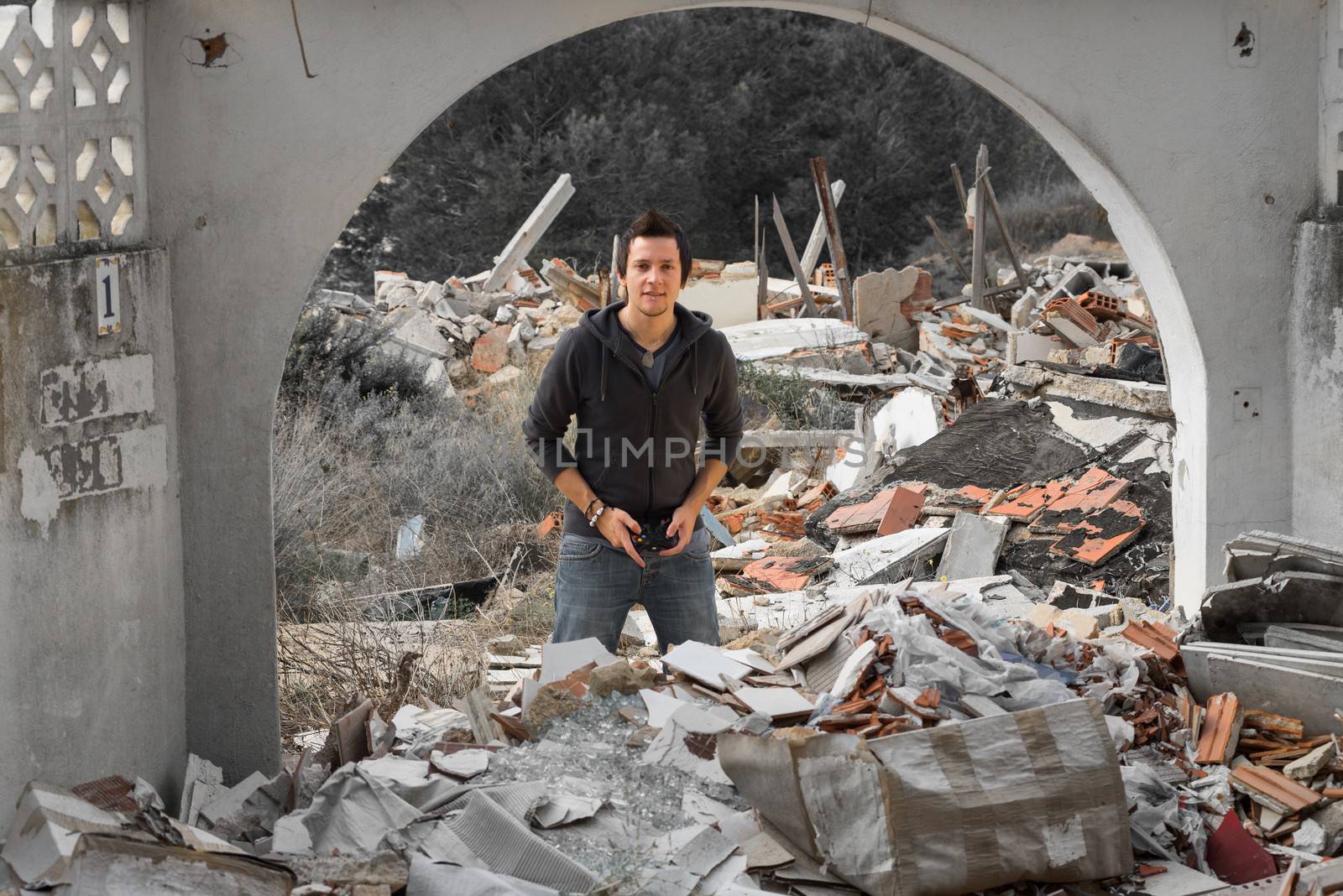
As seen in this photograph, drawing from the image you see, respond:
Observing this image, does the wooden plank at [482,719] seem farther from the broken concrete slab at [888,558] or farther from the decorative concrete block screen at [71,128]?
the broken concrete slab at [888,558]

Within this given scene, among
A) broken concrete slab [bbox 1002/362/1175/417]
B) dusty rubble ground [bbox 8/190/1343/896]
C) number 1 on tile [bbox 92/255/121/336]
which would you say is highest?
number 1 on tile [bbox 92/255/121/336]

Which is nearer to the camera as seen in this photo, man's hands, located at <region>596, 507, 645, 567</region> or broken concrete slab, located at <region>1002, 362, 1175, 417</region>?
man's hands, located at <region>596, 507, 645, 567</region>

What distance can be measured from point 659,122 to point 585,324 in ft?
74.6

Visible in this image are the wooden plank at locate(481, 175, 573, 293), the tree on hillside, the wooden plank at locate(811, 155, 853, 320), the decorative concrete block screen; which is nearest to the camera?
the decorative concrete block screen

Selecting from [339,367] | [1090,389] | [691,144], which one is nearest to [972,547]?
[1090,389]

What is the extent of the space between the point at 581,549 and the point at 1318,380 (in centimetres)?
289

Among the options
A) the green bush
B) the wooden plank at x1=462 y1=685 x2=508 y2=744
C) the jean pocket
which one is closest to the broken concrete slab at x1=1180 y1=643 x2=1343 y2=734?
the jean pocket

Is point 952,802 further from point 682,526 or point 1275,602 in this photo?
point 1275,602

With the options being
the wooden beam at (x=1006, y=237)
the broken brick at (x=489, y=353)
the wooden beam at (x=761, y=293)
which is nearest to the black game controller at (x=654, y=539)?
the broken brick at (x=489, y=353)

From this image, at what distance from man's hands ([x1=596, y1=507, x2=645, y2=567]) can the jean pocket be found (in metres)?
0.08

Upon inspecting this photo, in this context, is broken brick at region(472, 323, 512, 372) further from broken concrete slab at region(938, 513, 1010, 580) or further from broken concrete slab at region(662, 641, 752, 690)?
broken concrete slab at region(662, 641, 752, 690)

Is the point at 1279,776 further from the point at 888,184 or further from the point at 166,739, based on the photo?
the point at 888,184

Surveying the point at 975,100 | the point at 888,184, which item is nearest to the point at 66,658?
the point at 888,184

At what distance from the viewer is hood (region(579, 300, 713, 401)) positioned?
14.4 feet
